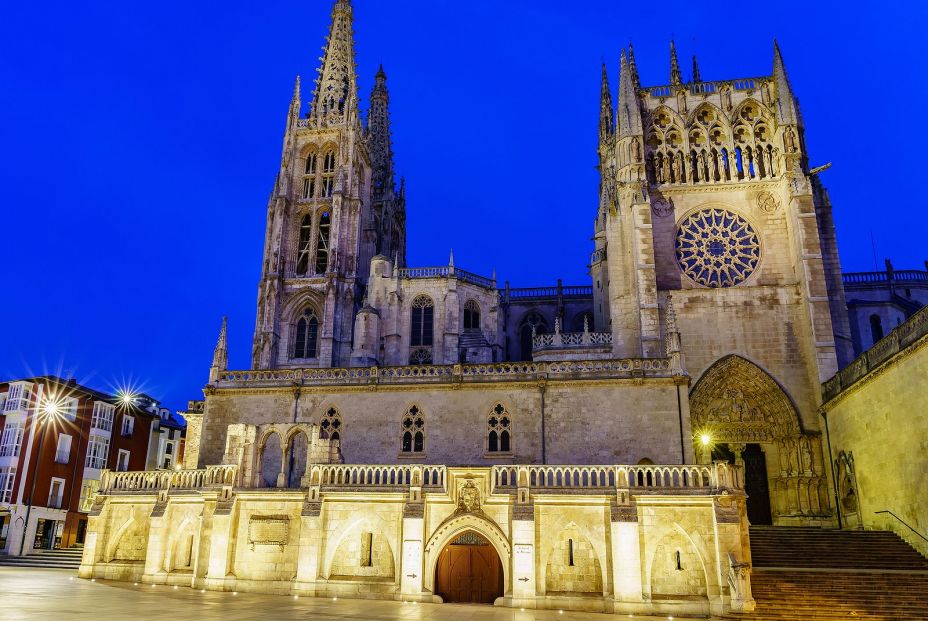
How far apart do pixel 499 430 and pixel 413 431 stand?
142 inches

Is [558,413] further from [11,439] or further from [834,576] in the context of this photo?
[11,439]

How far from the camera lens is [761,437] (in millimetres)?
31688

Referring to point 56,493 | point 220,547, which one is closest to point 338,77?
point 56,493

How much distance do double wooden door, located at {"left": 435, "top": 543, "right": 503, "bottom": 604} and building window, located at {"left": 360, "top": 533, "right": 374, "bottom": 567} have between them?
2.16m

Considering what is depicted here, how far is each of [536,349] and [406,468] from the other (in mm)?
15464

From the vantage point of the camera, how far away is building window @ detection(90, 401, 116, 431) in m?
44.8

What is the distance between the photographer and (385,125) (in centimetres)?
6900

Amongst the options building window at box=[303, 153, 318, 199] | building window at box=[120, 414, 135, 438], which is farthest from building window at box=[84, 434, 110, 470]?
building window at box=[303, 153, 318, 199]

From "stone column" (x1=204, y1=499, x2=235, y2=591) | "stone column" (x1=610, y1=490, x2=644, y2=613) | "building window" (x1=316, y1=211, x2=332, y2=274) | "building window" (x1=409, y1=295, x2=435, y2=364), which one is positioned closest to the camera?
"stone column" (x1=610, y1=490, x2=644, y2=613)

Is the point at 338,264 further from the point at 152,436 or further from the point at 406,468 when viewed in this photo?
the point at 406,468

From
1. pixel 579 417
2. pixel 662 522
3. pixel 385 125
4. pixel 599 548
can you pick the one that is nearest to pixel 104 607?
pixel 599 548

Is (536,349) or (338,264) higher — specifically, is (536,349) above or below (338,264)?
below

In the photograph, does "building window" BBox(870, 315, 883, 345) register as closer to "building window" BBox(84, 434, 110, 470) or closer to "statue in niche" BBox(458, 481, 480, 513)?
"statue in niche" BBox(458, 481, 480, 513)

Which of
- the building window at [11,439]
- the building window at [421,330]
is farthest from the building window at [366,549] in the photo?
the building window at [11,439]
